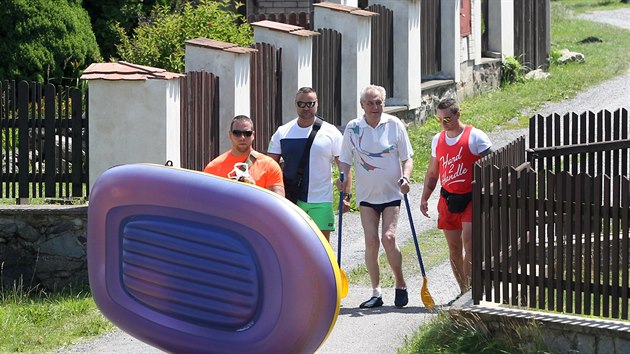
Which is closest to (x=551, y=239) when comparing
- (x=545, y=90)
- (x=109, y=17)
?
(x=109, y=17)

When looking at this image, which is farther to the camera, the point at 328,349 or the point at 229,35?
the point at 229,35

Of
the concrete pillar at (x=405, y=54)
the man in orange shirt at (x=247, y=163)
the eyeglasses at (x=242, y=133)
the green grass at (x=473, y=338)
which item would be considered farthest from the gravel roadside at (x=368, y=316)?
the concrete pillar at (x=405, y=54)

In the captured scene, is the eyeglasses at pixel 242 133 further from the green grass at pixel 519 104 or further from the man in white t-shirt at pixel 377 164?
the green grass at pixel 519 104

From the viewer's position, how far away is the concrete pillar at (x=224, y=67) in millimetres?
12828

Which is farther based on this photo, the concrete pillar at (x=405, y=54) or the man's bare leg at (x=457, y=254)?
the concrete pillar at (x=405, y=54)

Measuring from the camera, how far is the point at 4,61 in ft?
55.4

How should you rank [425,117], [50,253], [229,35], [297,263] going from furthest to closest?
1. [425,117]
2. [229,35]
3. [50,253]
4. [297,263]

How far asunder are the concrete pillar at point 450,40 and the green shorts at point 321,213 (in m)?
9.76

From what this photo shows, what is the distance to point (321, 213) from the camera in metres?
9.55

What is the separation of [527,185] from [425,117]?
32.2 feet

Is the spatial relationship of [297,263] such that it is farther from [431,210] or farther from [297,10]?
[297,10]

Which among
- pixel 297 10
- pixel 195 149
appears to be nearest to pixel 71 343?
pixel 195 149

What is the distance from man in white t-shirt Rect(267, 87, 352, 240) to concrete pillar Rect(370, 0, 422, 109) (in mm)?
7895

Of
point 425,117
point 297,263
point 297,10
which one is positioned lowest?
point 297,263
